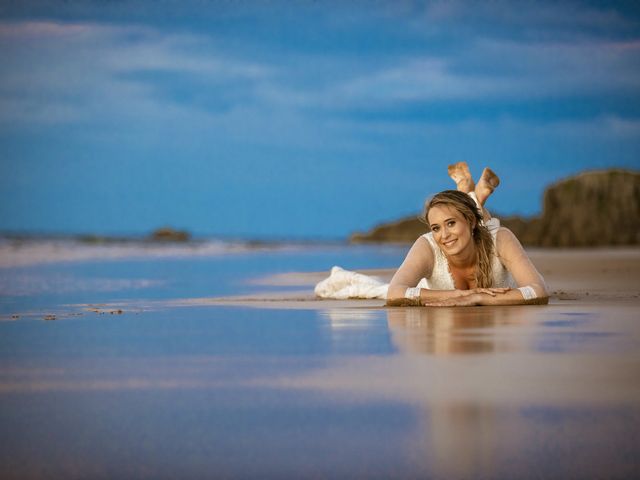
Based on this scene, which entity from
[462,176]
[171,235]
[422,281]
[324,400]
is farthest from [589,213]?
[324,400]

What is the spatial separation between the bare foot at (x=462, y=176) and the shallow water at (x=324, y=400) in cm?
220

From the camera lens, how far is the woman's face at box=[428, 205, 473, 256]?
6137mm

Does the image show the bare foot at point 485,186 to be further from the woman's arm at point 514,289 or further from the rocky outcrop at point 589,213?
the rocky outcrop at point 589,213

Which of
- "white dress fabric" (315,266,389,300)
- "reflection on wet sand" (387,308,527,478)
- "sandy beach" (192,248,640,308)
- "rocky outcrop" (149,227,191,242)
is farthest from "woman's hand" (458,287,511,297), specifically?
"rocky outcrop" (149,227,191,242)

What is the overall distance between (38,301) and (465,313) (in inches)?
154

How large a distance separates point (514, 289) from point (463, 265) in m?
0.48

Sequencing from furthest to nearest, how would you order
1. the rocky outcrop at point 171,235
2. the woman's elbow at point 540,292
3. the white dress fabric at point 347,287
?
1. the rocky outcrop at point 171,235
2. the white dress fabric at point 347,287
3. the woman's elbow at point 540,292

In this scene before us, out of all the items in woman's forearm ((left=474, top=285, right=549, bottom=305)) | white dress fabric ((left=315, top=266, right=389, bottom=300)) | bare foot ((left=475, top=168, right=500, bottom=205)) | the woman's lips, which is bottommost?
woman's forearm ((left=474, top=285, right=549, bottom=305))

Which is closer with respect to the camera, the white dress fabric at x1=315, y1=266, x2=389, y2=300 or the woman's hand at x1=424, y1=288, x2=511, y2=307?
the woman's hand at x1=424, y1=288, x2=511, y2=307

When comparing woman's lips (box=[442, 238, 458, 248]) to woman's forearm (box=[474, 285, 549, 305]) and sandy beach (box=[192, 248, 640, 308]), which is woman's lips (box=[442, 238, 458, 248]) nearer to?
woman's forearm (box=[474, 285, 549, 305])

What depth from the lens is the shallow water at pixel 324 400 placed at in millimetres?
2072

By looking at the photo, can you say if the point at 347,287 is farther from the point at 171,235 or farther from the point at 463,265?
the point at 171,235

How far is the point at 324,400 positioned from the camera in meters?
2.76

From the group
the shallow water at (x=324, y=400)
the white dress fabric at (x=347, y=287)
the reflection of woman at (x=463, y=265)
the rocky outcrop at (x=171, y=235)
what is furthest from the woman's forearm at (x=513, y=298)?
the rocky outcrop at (x=171, y=235)
